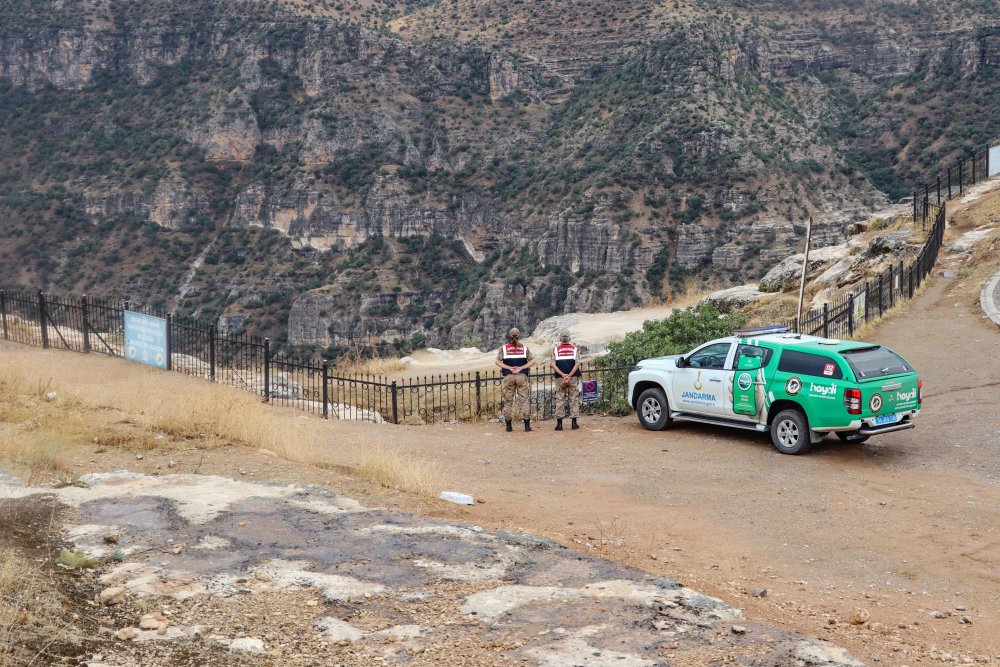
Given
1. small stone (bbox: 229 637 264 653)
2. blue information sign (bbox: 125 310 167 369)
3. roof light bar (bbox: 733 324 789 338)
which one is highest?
roof light bar (bbox: 733 324 789 338)

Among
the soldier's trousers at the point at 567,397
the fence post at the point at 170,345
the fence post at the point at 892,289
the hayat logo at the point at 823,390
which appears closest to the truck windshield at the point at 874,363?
the hayat logo at the point at 823,390

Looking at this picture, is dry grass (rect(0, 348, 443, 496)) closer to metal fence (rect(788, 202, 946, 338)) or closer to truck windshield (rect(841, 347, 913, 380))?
truck windshield (rect(841, 347, 913, 380))

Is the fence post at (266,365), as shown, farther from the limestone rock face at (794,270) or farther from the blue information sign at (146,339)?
the limestone rock face at (794,270)

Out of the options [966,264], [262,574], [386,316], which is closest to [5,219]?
[386,316]

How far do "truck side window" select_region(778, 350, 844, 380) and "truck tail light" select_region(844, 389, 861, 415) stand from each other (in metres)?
0.22

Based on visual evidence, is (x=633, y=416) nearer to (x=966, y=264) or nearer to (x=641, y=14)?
(x=966, y=264)

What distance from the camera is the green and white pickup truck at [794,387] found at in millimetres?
12039

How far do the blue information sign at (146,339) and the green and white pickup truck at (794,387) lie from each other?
411 inches

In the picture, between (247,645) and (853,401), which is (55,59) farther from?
(247,645)

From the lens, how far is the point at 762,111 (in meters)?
80.4

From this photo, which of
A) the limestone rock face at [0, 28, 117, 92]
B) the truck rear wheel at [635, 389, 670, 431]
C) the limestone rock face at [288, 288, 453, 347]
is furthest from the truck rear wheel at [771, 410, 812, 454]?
the limestone rock face at [0, 28, 117, 92]

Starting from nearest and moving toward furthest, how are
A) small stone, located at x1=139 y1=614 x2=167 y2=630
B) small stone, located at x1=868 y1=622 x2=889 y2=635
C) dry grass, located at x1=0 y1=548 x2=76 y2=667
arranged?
dry grass, located at x1=0 y1=548 x2=76 y2=667 → small stone, located at x1=139 y1=614 x2=167 y2=630 → small stone, located at x1=868 y1=622 x2=889 y2=635

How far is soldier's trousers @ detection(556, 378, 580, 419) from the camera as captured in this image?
49.5 ft

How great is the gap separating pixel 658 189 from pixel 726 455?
6674cm
